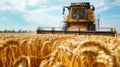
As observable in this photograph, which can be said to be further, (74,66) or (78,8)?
(78,8)

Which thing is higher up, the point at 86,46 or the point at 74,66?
the point at 86,46

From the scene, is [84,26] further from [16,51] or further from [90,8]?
[16,51]

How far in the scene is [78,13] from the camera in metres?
20.8

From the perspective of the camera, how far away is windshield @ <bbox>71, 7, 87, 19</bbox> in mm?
20734

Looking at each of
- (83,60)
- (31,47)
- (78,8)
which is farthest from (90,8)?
(83,60)

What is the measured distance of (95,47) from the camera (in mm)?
1759

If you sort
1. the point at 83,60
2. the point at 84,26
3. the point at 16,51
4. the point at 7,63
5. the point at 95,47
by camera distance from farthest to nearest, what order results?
1. the point at 84,26
2. the point at 16,51
3. the point at 7,63
4. the point at 83,60
5. the point at 95,47

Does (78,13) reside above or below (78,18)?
above

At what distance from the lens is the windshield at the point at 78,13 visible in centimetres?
2073

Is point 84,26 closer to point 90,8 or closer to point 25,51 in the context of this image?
point 90,8

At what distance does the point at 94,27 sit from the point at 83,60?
19.4m

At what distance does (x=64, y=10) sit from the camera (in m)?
20.5

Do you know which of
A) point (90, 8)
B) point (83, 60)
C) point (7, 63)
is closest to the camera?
point (83, 60)

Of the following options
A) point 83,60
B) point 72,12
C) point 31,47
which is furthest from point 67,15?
point 83,60
